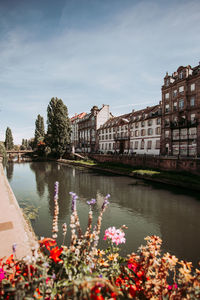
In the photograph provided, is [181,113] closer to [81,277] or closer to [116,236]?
[116,236]

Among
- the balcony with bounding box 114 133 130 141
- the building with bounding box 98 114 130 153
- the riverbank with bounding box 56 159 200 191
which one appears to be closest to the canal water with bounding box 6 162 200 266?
the riverbank with bounding box 56 159 200 191

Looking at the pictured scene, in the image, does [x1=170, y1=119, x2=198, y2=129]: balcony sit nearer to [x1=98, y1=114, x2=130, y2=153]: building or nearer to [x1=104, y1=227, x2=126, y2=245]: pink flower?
[x1=98, y1=114, x2=130, y2=153]: building

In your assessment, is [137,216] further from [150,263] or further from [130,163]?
[130,163]

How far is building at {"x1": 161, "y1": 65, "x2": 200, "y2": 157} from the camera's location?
27844mm

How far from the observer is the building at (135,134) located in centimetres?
3488

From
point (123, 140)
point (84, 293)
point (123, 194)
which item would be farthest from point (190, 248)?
point (123, 140)

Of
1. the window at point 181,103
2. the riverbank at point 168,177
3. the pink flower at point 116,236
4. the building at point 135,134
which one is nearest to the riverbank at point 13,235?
the pink flower at point 116,236

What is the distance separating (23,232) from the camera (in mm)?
5543

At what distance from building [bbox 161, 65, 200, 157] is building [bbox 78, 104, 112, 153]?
24.5 metres

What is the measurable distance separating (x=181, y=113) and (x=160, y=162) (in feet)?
34.1

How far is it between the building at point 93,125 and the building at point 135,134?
3619 millimetres

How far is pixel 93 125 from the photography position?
184ft

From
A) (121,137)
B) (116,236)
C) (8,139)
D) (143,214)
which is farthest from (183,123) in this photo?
(8,139)

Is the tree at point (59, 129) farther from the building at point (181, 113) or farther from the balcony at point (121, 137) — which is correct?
the building at point (181, 113)
